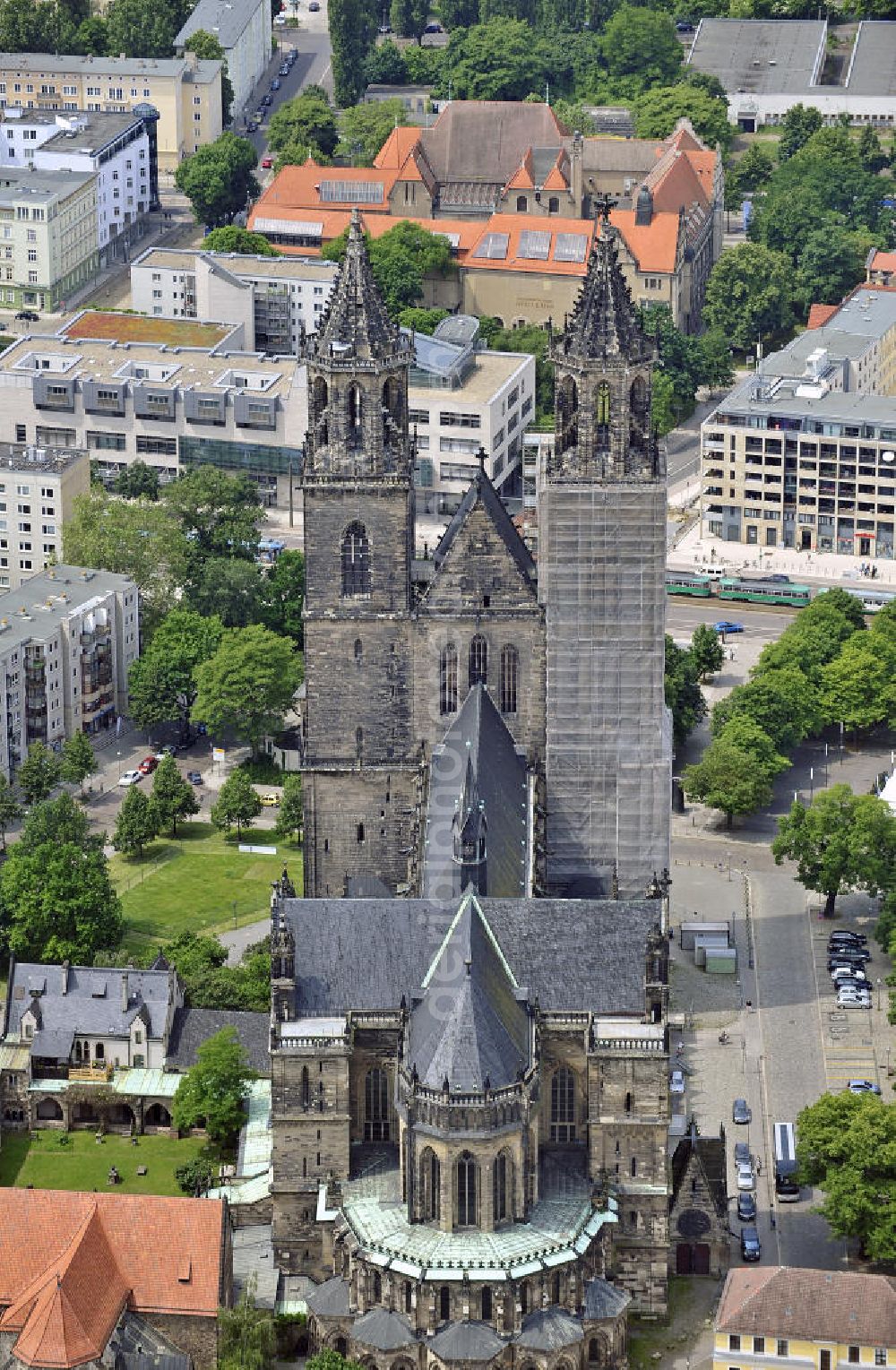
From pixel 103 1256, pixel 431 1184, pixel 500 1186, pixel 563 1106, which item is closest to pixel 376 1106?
pixel 563 1106

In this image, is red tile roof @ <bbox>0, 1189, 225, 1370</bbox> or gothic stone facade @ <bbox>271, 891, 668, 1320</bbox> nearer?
red tile roof @ <bbox>0, 1189, 225, 1370</bbox>

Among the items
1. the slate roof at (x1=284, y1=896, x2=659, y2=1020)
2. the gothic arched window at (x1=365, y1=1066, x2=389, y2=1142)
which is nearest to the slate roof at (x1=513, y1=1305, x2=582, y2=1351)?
the gothic arched window at (x1=365, y1=1066, x2=389, y2=1142)

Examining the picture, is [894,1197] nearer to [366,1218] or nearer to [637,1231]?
Result: [637,1231]

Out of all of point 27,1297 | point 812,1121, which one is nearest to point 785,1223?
point 812,1121

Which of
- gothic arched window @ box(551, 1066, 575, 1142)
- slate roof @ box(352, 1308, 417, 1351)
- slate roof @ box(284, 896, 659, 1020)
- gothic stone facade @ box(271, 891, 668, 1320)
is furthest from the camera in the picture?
gothic arched window @ box(551, 1066, 575, 1142)

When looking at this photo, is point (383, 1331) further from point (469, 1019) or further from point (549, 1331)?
point (469, 1019)

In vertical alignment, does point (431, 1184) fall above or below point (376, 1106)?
above

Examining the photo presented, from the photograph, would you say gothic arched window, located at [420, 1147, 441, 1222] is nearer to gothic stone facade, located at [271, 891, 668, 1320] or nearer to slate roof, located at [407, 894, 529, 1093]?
gothic stone facade, located at [271, 891, 668, 1320]
